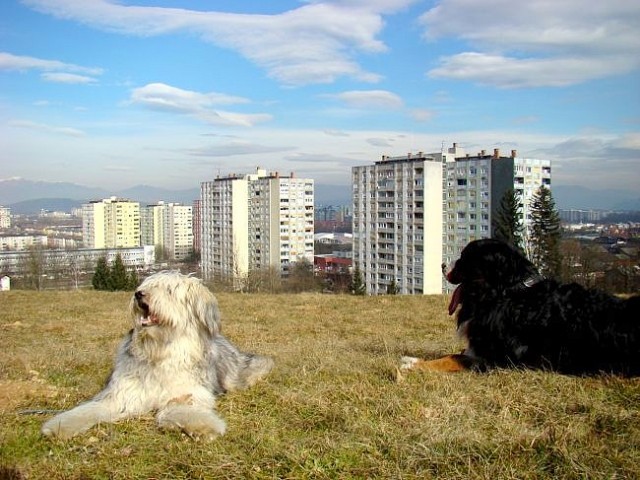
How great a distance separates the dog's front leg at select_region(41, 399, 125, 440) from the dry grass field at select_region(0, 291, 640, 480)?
80mm

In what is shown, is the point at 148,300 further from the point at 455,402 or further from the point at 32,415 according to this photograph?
the point at 455,402

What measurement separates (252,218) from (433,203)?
26.4 meters

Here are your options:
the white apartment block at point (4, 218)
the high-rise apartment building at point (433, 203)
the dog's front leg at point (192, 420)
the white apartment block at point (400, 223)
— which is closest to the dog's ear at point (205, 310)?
the dog's front leg at point (192, 420)

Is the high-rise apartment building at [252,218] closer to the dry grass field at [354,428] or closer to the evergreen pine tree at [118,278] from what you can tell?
the evergreen pine tree at [118,278]

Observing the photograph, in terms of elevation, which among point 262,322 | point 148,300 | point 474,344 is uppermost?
point 148,300

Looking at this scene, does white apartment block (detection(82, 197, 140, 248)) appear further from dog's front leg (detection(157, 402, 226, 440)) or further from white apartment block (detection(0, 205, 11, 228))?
dog's front leg (detection(157, 402, 226, 440))

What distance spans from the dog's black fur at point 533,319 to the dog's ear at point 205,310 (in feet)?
7.49

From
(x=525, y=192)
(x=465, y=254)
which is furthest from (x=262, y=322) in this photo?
(x=525, y=192)

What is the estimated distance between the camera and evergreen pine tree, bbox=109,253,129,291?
30.7 m

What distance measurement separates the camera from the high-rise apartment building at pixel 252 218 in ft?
247

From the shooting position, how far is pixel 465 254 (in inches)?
216

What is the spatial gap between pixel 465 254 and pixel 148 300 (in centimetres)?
294

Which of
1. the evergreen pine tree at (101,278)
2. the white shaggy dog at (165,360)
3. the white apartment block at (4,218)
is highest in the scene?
the white apartment block at (4,218)

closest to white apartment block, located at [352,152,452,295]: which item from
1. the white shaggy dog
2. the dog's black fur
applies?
the dog's black fur
